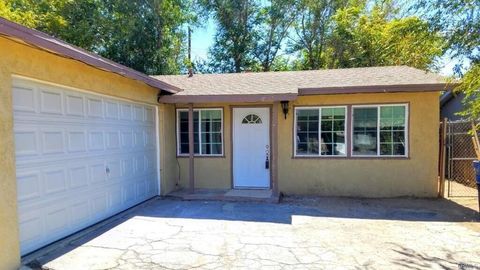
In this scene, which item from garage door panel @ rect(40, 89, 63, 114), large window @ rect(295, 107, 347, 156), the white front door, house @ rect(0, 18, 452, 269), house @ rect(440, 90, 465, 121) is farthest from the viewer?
house @ rect(440, 90, 465, 121)

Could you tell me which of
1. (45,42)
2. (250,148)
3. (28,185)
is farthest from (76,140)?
(250,148)

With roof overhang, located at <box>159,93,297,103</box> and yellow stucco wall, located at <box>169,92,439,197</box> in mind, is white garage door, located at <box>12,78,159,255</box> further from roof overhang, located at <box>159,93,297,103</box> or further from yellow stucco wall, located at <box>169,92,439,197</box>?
yellow stucco wall, located at <box>169,92,439,197</box>

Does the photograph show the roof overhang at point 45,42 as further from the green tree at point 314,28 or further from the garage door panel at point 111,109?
the green tree at point 314,28

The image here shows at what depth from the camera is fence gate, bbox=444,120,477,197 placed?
30.8 feet

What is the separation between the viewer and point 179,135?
995cm

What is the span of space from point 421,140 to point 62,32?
1807 cm

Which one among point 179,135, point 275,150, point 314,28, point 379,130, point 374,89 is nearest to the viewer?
point 374,89

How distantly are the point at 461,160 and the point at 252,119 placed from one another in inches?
259

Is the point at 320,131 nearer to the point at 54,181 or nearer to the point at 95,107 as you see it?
the point at 95,107

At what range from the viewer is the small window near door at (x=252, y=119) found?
9.64m

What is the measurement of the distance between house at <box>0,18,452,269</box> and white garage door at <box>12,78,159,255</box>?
2 centimetres

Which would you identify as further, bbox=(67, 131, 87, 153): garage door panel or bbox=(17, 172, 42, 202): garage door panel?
bbox=(67, 131, 87, 153): garage door panel

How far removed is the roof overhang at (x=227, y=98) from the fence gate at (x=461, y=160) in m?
4.77

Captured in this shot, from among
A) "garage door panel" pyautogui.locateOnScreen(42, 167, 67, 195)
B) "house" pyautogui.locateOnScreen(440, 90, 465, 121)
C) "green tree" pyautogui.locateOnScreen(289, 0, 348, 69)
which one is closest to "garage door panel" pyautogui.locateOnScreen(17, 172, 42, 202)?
"garage door panel" pyautogui.locateOnScreen(42, 167, 67, 195)
